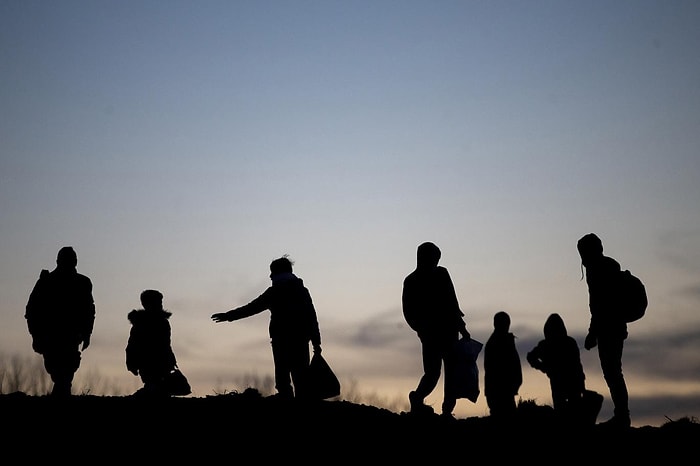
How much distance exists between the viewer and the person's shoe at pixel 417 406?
11945mm

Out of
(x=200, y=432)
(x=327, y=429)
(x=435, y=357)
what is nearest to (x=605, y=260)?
(x=435, y=357)

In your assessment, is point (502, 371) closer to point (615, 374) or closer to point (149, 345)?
point (615, 374)

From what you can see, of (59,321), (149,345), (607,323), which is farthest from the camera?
(149,345)

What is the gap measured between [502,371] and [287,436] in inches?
151

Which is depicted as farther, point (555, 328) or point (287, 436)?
point (555, 328)

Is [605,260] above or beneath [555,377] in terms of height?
above

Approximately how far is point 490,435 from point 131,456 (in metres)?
4.09

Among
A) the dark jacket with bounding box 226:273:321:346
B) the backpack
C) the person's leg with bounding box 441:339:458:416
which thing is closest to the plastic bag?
Result: the dark jacket with bounding box 226:273:321:346

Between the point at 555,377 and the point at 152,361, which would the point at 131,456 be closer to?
the point at 152,361

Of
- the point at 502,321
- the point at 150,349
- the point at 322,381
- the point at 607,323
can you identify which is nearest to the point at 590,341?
the point at 607,323

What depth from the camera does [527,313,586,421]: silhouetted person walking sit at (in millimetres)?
12055

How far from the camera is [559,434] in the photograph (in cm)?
1085

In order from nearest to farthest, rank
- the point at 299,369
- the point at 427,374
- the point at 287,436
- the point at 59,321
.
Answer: the point at 287,436 < the point at 427,374 < the point at 59,321 < the point at 299,369

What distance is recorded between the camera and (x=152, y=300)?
13.5 meters
